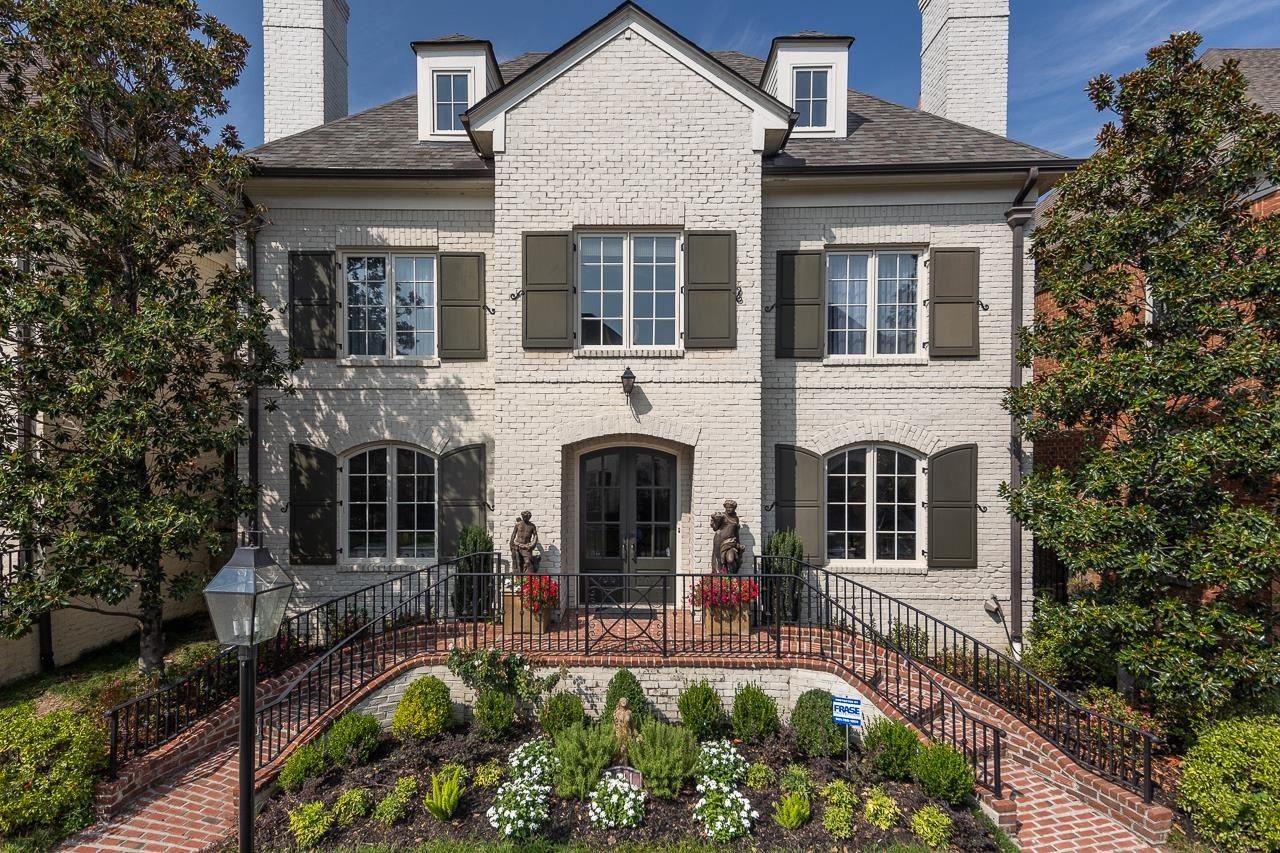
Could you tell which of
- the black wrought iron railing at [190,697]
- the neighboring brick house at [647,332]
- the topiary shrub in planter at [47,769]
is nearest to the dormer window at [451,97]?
the neighboring brick house at [647,332]

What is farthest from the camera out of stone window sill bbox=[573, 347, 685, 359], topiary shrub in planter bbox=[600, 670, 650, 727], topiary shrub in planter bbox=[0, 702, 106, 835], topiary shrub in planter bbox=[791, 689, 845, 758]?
stone window sill bbox=[573, 347, 685, 359]

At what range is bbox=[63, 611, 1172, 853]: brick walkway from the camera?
4898 mm

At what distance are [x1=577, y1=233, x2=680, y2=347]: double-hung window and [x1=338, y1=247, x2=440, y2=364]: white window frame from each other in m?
2.42

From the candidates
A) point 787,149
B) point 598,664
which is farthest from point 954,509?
point 787,149

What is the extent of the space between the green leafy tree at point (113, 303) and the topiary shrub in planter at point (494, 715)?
375 cm

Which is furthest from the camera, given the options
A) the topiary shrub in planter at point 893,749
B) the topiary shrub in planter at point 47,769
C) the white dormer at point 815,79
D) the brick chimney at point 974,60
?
the brick chimney at point 974,60

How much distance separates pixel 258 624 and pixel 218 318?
4745mm

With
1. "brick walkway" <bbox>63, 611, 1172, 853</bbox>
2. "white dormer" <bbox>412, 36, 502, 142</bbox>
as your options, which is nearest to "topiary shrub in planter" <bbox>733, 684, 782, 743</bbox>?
"brick walkway" <bbox>63, 611, 1172, 853</bbox>

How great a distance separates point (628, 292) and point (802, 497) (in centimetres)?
407

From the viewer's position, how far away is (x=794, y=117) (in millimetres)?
7766

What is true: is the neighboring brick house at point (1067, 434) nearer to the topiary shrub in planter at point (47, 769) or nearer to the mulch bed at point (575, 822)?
the mulch bed at point (575, 822)

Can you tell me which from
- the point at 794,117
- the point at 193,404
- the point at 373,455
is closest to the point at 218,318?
the point at 193,404

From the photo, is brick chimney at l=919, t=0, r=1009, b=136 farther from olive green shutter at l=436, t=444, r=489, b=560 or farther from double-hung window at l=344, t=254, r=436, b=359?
olive green shutter at l=436, t=444, r=489, b=560

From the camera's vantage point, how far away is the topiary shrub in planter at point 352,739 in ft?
18.4
